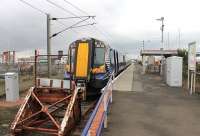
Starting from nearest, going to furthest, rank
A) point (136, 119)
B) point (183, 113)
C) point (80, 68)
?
point (136, 119) < point (183, 113) < point (80, 68)

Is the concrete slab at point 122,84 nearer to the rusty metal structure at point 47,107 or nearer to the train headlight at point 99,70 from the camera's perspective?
the train headlight at point 99,70

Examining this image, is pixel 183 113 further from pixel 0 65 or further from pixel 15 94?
pixel 0 65

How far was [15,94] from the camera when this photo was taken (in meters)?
17.1

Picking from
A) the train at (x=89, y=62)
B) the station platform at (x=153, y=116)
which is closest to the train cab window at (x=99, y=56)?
the train at (x=89, y=62)

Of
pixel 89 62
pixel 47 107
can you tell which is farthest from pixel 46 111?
pixel 89 62

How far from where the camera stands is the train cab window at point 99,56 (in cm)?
1815

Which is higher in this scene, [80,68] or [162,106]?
[80,68]

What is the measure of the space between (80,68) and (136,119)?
6508 mm

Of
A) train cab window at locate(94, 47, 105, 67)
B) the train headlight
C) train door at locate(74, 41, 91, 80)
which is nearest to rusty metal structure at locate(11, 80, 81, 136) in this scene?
train door at locate(74, 41, 91, 80)

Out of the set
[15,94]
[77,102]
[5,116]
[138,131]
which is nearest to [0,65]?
[15,94]

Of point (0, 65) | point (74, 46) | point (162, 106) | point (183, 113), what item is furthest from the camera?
point (0, 65)

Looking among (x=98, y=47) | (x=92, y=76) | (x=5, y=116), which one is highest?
(x=98, y=47)

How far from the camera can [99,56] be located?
18453mm

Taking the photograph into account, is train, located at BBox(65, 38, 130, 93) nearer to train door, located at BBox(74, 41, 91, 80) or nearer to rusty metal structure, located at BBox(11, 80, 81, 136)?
train door, located at BBox(74, 41, 91, 80)
